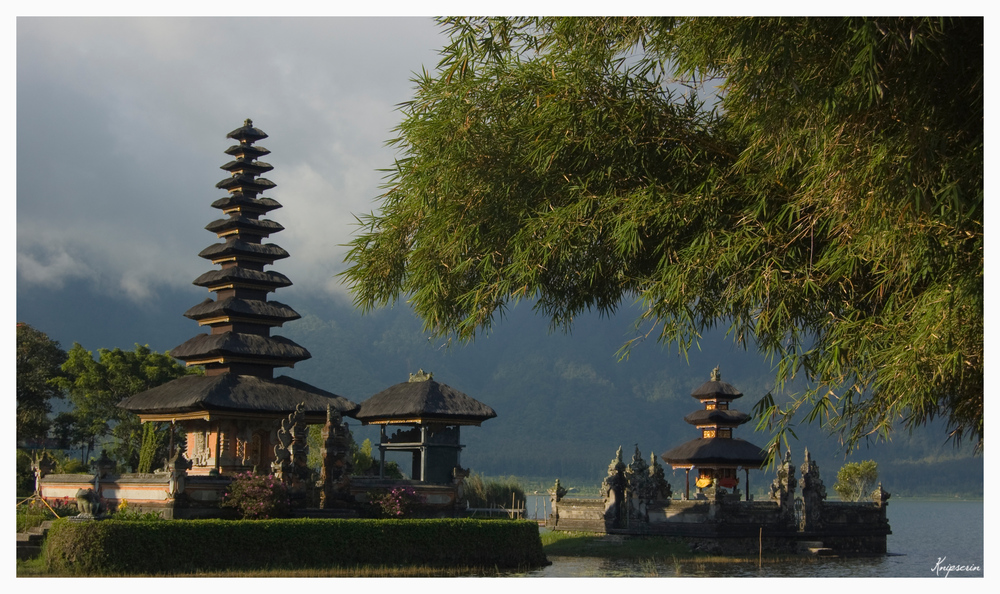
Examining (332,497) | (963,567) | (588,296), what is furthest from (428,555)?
(963,567)

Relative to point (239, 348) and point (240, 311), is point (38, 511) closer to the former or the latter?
point (239, 348)

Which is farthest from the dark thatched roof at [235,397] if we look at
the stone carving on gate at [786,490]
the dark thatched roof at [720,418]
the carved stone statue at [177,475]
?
the stone carving on gate at [786,490]

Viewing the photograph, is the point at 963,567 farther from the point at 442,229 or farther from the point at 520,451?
the point at 520,451

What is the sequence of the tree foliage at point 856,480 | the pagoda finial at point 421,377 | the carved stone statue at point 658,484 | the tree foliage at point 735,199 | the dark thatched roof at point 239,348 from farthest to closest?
the tree foliage at point 856,480 < the pagoda finial at point 421,377 < the carved stone statue at point 658,484 < the dark thatched roof at point 239,348 < the tree foliage at point 735,199

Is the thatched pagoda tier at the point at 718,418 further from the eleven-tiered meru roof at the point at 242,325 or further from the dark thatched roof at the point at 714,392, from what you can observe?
the eleven-tiered meru roof at the point at 242,325

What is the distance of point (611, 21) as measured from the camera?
1225 centimetres

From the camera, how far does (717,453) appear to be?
35.8 metres

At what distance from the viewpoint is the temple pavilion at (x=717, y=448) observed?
35719 millimetres

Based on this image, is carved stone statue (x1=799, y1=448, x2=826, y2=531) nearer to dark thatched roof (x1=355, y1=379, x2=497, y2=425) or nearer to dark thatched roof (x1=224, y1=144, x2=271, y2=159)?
dark thatched roof (x1=355, y1=379, x2=497, y2=425)

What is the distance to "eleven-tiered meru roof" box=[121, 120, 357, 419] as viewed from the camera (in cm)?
2852

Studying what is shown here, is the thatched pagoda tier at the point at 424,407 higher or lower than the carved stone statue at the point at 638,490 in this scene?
higher

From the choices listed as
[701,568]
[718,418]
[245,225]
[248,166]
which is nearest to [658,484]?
[718,418]

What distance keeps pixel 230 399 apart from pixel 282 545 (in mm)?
8465

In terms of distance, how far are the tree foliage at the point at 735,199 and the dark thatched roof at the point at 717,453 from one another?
23.2m
